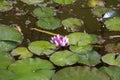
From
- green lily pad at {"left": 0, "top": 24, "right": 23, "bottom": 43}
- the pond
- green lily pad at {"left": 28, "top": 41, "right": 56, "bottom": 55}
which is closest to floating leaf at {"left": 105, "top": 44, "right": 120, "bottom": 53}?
the pond

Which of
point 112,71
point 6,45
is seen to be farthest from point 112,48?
point 6,45

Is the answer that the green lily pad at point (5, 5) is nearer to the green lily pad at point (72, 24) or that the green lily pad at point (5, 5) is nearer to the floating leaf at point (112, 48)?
the green lily pad at point (72, 24)

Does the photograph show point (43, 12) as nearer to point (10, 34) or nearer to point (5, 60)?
point (10, 34)

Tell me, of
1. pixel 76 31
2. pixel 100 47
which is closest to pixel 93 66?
Result: pixel 100 47

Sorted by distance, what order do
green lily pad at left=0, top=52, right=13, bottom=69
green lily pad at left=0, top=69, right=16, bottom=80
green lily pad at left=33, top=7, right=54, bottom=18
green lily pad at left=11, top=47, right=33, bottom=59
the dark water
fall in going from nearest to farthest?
1. green lily pad at left=0, top=69, right=16, bottom=80
2. green lily pad at left=0, top=52, right=13, bottom=69
3. green lily pad at left=11, top=47, right=33, bottom=59
4. the dark water
5. green lily pad at left=33, top=7, right=54, bottom=18

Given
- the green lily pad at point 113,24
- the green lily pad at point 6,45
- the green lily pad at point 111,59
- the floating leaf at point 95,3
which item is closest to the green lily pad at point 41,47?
the green lily pad at point 6,45

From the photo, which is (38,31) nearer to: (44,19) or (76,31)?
(44,19)

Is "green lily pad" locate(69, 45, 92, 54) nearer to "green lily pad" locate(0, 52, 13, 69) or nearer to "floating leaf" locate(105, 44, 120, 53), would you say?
"floating leaf" locate(105, 44, 120, 53)
